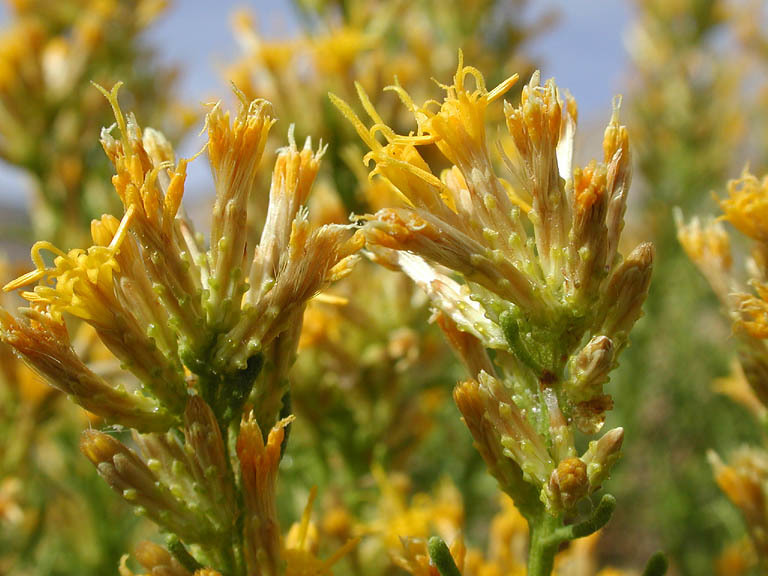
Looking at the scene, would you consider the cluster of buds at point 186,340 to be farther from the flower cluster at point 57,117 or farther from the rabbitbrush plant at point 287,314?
the flower cluster at point 57,117

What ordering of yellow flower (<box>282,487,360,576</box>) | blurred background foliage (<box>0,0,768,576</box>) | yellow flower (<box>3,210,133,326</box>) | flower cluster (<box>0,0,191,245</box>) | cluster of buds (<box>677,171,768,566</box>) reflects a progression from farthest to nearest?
flower cluster (<box>0,0,191,245</box>) → blurred background foliage (<box>0,0,768,576</box>) → cluster of buds (<box>677,171,768,566</box>) → yellow flower (<box>282,487,360,576</box>) → yellow flower (<box>3,210,133,326</box>)

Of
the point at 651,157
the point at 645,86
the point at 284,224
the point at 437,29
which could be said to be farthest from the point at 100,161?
the point at 645,86

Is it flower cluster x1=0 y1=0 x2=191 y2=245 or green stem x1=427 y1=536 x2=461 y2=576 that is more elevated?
flower cluster x1=0 y1=0 x2=191 y2=245

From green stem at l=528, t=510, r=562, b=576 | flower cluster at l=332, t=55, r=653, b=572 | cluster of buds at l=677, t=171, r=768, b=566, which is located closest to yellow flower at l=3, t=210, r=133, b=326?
flower cluster at l=332, t=55, r=653, b=572

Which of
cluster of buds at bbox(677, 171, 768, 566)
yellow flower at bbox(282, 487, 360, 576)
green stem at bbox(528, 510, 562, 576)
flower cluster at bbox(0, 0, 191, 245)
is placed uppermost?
flower cluster at bbox(0, 0, 191, 245)

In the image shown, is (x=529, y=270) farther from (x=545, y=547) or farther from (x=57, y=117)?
(x=57, y=117)

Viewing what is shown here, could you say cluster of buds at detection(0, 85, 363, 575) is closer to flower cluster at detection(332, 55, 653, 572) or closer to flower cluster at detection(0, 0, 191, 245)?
flower cluster at detection(332, 55, 653, 572)
